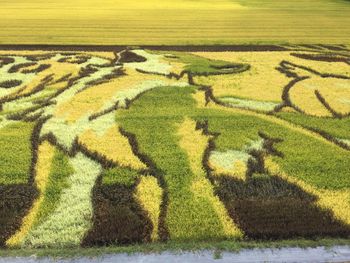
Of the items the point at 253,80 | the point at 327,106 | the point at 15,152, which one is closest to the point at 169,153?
the point at 15,152

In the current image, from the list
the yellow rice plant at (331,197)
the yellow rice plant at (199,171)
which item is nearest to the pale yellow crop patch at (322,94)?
the yellow rice plant at (199,171)

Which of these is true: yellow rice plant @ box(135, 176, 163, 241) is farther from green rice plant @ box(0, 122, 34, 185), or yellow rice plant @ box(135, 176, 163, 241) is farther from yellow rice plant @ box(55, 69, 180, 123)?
yellow rice plant @ box(55, 69, 180, 123)

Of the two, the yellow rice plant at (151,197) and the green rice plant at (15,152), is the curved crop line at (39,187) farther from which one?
the yellow rice plant at (151,197)

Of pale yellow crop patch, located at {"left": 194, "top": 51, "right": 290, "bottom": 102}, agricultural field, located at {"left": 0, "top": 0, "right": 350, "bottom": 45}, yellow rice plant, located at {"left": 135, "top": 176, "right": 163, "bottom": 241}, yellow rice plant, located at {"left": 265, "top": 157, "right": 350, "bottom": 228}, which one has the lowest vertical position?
yellow rice plant, located at {"left": 135, "top": 176, "right": 163, "bottom": 241}

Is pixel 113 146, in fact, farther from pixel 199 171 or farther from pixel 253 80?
pixel 253 80

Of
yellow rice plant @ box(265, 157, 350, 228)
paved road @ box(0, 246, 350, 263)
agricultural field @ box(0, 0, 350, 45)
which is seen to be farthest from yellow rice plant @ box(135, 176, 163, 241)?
agricultural field @ box(0, 0, 350, 45)

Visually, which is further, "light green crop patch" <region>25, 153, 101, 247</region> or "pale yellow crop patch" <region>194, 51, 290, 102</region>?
"pale yellow crop patch" <region>194, 51, 290, 102</region>

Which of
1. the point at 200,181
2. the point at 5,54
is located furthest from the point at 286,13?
the point at 200,181

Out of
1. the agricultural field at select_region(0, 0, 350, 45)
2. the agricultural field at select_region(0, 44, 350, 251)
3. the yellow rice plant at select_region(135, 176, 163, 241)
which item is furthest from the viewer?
the agricultural field at select_region(0, 0, 350, 45)
